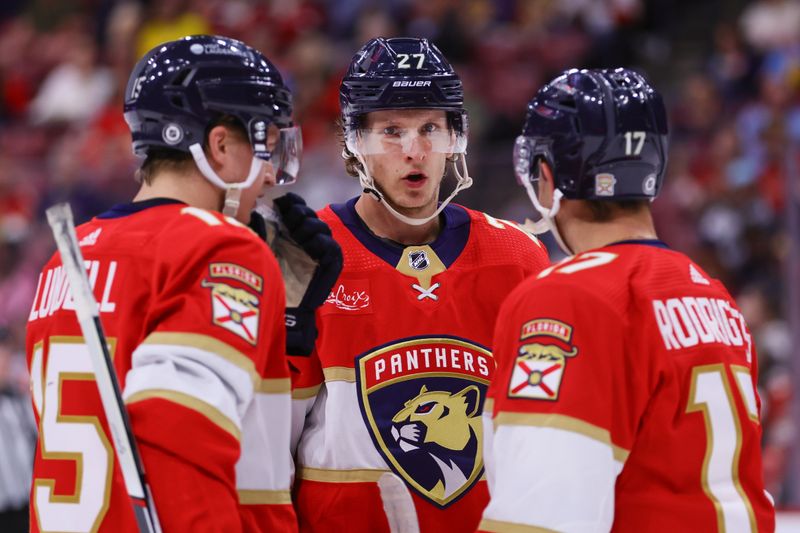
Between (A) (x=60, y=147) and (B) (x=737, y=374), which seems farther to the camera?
(A) (x=60, y=147)

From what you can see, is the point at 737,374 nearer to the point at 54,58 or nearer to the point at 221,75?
the point at 221,75

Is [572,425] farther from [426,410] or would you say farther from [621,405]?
[426,410]

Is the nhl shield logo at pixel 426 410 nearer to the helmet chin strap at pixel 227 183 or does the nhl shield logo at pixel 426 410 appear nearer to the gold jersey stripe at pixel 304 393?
the gold jersey stripe at pixel 304 393

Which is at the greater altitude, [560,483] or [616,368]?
[616,368]

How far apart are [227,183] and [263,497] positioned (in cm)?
58

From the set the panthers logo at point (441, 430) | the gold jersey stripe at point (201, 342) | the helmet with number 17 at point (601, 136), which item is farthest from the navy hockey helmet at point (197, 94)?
the panthers logo at point (441, 430)

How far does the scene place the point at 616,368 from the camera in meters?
2.09

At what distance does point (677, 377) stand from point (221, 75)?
98 cm

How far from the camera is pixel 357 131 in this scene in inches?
117

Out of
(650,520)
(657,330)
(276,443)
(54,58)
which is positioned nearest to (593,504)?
(650,520)

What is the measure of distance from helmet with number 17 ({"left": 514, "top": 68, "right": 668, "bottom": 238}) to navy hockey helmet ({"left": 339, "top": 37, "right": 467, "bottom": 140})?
58 centimetres

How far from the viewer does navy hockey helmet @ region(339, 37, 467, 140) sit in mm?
2893

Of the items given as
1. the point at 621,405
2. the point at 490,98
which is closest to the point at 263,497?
the point at 621,405

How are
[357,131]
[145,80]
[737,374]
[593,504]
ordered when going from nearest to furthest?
[593,504] < [737,374] < [145,80] < [357,131]
